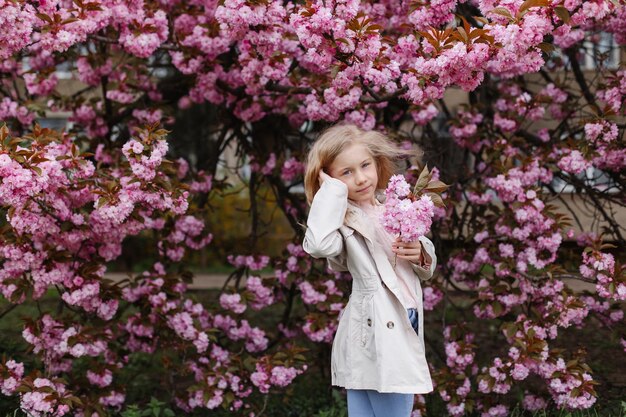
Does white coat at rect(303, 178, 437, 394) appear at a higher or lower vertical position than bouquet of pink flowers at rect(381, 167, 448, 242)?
lower

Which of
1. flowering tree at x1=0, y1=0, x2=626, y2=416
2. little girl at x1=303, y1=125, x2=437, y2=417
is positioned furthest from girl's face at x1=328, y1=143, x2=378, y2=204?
flowering tree at x1=0, y1=0, x2=626, y2=416

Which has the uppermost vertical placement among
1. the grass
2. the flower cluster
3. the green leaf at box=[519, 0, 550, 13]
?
the green leaf at box=[519, 0, 550, 13]

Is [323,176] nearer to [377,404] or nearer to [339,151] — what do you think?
[339,151]

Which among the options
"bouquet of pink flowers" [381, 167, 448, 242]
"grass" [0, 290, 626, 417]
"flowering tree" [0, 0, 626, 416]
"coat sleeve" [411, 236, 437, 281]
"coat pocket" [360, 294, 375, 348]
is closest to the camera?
"bouquet of pink flowers" [381, 167, 448, 242]

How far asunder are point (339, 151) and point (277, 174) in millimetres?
1914

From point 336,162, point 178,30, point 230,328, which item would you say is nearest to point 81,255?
point 230,328

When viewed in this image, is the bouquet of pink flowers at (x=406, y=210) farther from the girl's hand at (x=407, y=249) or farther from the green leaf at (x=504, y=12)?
the green leaf at (x=504, y=12)

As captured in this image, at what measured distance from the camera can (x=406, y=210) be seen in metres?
2.53

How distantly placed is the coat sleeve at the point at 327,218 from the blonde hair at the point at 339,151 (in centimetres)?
15

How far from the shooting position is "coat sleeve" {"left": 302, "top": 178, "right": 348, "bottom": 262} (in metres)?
2.73

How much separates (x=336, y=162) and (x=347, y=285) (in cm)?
156

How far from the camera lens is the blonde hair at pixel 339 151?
9.48ft

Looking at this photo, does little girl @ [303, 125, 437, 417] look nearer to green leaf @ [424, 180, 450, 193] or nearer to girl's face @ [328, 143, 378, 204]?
girl's face @ [328, 143, 378, 204]

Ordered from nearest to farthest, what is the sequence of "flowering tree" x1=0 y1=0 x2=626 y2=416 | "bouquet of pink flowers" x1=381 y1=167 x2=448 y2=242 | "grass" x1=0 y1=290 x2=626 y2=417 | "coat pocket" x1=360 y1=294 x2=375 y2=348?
"bouquet of pink flowers" x1=381 y1=167 x2=448 y2=242, "coat pocket" x1=360 y1=294 x2=375 y2=348, "flowering tree" x1=0 y1=0 x2=626 y2=416, "grass" x1=0 y1=290 x2=626 y2=417
